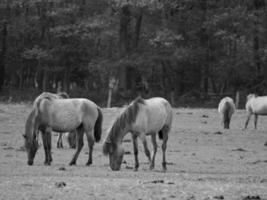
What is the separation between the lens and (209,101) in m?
49.7

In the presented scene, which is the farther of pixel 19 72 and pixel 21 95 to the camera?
pixel 19 72

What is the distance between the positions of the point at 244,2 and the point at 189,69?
6298mm

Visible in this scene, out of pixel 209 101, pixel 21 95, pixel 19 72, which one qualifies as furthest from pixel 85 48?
pixel 19 72

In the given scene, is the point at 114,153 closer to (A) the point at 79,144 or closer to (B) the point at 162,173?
(B) the point at 162,173

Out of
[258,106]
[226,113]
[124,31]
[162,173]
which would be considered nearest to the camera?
[162,173]

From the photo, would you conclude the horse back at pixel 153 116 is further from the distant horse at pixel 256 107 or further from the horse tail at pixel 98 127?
the distant horse at pixel 256 107

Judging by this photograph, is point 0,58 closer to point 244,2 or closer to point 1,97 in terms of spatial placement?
point 1,97

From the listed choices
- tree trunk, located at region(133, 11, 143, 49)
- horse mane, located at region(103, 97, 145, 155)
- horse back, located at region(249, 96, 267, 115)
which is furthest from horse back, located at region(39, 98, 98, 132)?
tree trunk, located at region(133, 11, 143, 49)

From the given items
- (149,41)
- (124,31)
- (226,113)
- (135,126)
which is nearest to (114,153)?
(135,126)

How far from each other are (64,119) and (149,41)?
102 feet

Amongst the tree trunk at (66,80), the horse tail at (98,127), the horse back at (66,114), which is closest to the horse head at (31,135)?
the horse back at (66,114)

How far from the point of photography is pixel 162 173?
53.9 feet

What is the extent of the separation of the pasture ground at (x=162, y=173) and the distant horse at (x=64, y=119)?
0.69 metres

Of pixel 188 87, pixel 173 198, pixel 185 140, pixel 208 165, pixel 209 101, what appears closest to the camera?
→ pixel 173 198
